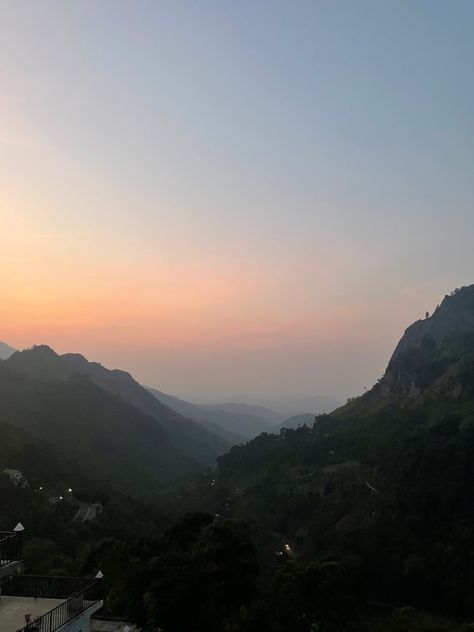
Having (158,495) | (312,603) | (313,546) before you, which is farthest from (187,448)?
(312,603)

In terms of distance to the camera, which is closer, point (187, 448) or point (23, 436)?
point (23, 436)

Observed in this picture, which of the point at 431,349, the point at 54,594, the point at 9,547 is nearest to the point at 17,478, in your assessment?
the point at 54,594

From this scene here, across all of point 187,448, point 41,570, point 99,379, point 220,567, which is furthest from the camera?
point 99,379

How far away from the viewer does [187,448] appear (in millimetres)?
148000

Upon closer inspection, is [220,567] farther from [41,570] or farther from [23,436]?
[23,436]

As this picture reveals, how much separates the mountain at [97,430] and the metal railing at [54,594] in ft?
245

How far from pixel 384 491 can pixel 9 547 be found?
48.0 m

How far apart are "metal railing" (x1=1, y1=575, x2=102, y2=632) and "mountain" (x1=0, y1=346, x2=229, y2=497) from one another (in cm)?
7468

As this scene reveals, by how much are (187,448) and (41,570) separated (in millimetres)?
120400

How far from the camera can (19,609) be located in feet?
39.9

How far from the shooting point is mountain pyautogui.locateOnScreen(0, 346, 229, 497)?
3888 inches

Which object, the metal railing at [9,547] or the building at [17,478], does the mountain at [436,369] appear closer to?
the building at [17,478]

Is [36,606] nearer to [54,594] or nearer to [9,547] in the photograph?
[9,547]

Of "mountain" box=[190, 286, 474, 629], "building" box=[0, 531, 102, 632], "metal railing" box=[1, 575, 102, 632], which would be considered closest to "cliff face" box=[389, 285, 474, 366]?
"mountain" box=[190, 286, 474, 629]
